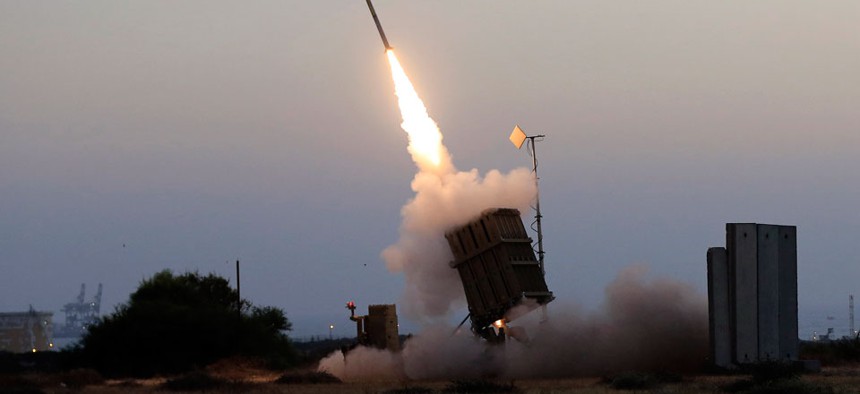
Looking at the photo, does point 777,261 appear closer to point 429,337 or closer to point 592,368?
point 592,368

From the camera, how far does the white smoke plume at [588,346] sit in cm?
3756

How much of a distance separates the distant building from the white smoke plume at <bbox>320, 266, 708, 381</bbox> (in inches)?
4452

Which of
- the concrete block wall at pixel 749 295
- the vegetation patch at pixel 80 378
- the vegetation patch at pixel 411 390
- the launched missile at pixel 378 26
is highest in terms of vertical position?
the launched missile at pixel 378 26

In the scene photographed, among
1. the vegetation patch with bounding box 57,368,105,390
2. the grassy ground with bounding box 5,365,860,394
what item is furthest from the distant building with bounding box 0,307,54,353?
the grassy ground with bounding box 5,365,860,394

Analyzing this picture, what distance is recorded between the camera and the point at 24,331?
6053 inches

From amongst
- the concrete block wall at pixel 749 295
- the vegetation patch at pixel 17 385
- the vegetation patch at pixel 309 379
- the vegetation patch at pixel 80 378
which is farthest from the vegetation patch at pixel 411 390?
the vegetation patch at pixel 80 378

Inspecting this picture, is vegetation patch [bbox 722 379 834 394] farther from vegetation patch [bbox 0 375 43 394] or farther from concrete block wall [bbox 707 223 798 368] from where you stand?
vegetation patch [bbox 0 375 43 394]

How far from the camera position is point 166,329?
146 feet

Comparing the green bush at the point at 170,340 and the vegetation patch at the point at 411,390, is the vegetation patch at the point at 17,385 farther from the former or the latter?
the vegetation patch at the point at 411,390

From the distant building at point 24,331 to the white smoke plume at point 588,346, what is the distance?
113083 millimetres

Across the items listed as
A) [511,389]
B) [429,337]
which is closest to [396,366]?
[429,337]

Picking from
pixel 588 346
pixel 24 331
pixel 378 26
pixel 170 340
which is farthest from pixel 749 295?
pixel 24 331

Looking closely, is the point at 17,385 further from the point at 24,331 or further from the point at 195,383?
the point at 24,331

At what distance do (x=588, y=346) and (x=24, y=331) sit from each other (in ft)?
415
